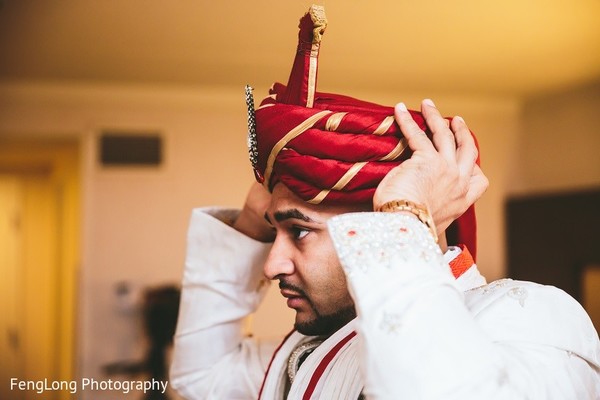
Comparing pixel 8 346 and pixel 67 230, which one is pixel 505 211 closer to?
pixel 67 230

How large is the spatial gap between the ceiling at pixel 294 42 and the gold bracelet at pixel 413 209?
6.19 feet

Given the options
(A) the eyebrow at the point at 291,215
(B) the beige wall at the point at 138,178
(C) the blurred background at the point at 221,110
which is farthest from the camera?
(B) the beige wall at the point at 138,178

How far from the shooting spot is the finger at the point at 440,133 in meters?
0.87

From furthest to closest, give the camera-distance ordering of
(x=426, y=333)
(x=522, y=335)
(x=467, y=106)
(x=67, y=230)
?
(x=67, y=230), (x=467, y=106), (x=522, y=335), (x=426, y=333)

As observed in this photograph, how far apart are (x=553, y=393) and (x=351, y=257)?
278 millimetres

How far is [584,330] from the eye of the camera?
2.51 ft

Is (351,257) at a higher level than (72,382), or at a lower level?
higher

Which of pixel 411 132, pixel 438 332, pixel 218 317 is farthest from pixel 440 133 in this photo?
pixel 218 317

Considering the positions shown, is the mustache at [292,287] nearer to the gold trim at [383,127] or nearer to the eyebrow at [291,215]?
the eyebrow at [291,215]

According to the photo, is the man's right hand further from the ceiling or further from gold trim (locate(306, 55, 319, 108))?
the ceiling

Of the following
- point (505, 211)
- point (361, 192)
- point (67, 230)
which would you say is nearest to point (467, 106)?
point (505, 211)

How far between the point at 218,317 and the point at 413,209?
73 centimetres

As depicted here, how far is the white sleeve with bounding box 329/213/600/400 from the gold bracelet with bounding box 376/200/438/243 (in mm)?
18

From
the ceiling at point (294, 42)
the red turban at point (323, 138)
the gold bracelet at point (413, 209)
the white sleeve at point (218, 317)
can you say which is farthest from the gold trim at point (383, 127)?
the ceiling at point (294, 42)
